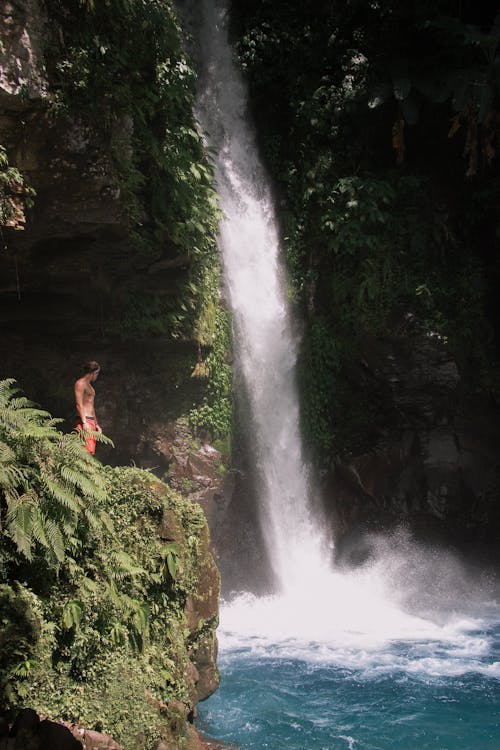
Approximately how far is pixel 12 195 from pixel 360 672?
24.1 ft

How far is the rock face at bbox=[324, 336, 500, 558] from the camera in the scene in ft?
39.3

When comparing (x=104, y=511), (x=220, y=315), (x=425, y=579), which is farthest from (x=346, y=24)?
(x=104, y=511)

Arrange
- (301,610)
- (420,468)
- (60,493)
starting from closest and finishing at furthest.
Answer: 1. (60,493)
2. (301,610)
3. (420,468)

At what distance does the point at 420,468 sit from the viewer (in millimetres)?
12133

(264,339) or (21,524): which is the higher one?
(264,339)

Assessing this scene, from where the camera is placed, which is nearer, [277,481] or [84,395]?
[84,395]

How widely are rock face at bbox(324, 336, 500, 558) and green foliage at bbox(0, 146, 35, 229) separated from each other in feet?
23.6

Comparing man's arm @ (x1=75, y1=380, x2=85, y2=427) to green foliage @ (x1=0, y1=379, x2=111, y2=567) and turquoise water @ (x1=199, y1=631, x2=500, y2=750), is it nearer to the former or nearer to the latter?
green foliage @ (x1=0, y1=379, x2=111, y2=567)

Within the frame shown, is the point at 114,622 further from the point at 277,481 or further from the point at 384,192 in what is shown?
the point at 384,192

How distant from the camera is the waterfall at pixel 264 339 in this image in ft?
38.9

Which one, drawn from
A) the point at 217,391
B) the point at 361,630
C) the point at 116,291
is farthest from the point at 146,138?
the point at 361,630

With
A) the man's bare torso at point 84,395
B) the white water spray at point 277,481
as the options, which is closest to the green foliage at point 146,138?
the white water spray at point 277,481

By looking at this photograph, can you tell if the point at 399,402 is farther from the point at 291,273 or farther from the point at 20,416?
the point at 20,416

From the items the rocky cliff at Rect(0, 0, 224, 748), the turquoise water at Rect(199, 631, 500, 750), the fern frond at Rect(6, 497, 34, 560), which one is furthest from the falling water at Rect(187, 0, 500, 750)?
the fern frond at Rect(6, 497, 34, 560)
